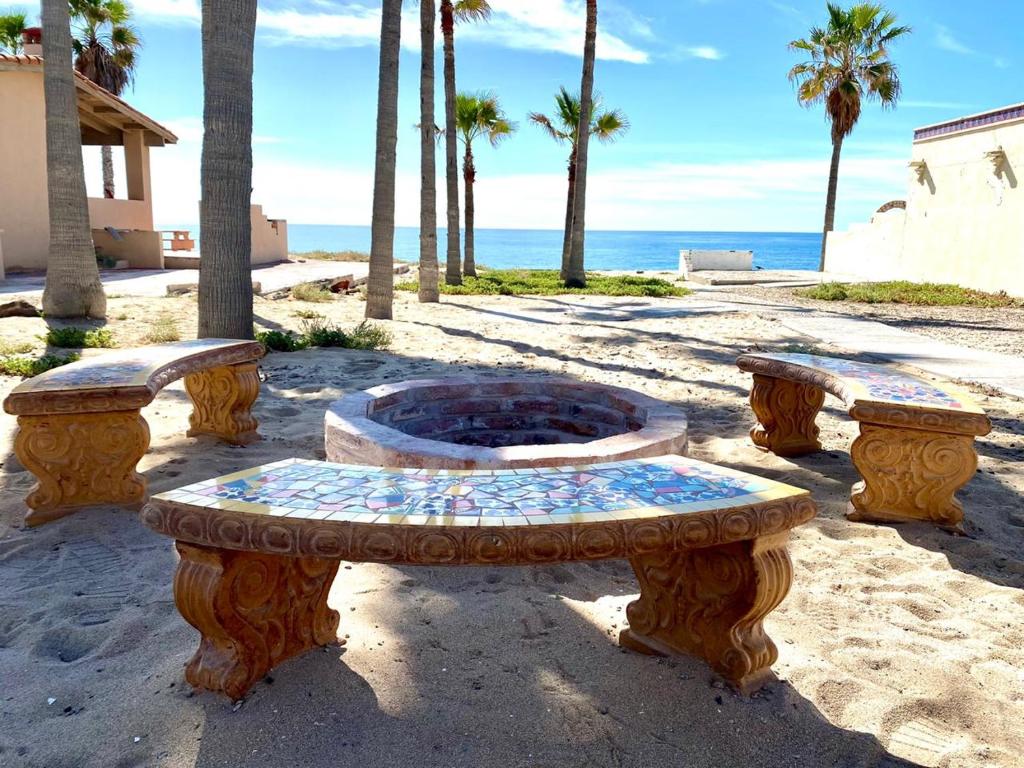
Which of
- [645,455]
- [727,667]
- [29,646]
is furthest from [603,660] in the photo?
[29,646]

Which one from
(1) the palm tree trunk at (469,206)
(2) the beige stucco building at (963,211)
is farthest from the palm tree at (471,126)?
(2) the beige stucco building at (963,211)

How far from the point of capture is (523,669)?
2.55m

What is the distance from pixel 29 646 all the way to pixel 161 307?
9948 mm

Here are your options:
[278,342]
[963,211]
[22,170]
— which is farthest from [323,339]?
[963,211]

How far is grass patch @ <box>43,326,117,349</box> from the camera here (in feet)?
27.3

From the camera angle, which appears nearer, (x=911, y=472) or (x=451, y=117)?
(x=911, y=472)

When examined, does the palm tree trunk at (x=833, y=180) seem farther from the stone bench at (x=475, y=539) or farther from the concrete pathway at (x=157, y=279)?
the stone bench at (x=475, y=539)

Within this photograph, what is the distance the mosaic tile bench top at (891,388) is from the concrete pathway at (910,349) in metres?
2.89

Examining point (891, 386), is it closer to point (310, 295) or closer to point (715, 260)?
point (310, 295)

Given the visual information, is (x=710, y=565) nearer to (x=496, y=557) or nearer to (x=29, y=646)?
(x=496, y=557)

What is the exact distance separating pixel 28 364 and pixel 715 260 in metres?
25.3

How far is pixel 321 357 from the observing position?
8258mm

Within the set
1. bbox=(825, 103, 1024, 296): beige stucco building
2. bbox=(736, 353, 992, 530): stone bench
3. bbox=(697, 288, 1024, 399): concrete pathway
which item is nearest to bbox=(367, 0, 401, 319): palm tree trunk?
bbox=(697, 288, 1024, 399): concrete pathway

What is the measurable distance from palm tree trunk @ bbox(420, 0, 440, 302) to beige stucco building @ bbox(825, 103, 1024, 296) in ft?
42.7
